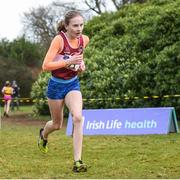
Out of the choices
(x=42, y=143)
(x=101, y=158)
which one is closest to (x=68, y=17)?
(x=101, y=158)

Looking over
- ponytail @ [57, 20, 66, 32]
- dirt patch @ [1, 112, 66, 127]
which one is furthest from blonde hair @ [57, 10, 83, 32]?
dirt patch @ [1, 112, 66, 127]

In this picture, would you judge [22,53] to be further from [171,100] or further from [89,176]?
[89,176]

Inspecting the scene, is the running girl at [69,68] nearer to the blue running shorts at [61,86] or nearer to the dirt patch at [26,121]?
the blue running shorts at [61,86]

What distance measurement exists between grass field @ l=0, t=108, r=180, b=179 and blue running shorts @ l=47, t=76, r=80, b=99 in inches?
38.6

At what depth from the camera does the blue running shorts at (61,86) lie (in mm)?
7582

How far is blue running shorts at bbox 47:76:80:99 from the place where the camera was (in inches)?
299

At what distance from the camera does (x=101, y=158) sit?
837 centimetres

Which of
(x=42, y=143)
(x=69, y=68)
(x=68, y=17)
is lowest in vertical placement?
(x=42, y=143)

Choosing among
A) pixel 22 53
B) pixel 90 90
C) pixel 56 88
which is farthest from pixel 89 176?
pixel 22 53

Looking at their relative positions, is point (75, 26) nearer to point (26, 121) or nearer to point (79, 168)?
point (79, 168)

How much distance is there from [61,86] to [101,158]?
145cm

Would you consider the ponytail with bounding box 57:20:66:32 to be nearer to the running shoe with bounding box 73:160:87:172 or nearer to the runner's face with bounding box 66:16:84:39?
the runner's face with bounding box 66:16:84:39

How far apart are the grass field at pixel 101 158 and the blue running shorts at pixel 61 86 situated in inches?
38.6

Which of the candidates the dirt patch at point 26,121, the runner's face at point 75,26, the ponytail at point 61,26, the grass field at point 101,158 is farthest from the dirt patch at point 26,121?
the runner's face at point 75,26
